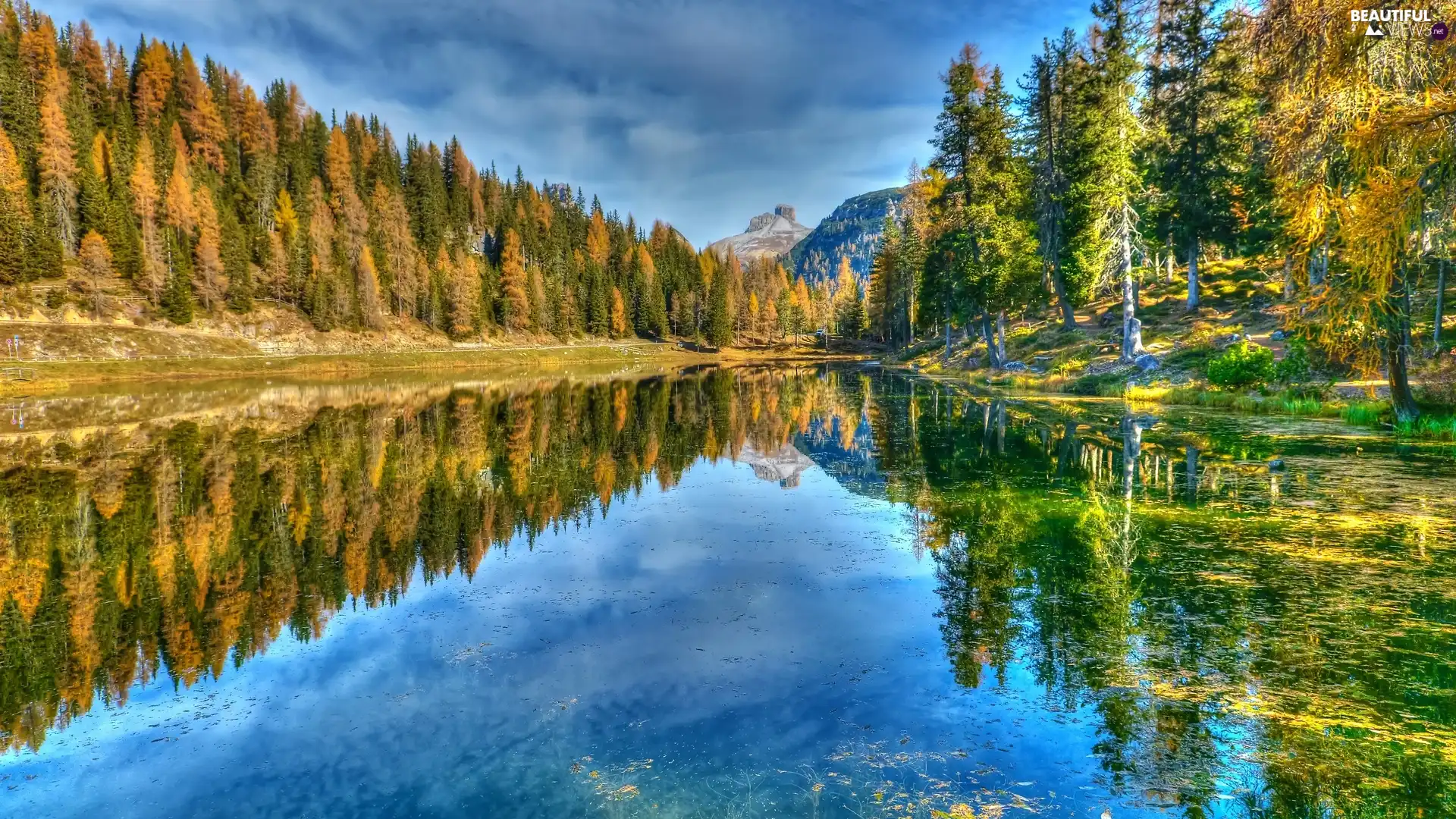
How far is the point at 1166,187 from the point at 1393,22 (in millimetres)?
30109

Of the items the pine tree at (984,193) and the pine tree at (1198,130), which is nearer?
the pine tree at (1198,130)

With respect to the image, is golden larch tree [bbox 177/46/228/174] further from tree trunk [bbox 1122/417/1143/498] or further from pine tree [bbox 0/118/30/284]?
tree trunk [bbox 1122/417/1143/498]

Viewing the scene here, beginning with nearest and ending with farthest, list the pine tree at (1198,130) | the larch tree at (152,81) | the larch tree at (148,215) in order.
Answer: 1. the pine tree at (1198,130)
2. the larch tree at (148,215)
3. the larch tree at (152,81)

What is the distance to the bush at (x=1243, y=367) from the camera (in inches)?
995

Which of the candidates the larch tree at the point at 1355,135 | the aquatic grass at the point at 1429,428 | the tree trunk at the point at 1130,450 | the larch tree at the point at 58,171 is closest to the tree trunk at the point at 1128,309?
the tree trunk at the point at 1130,450

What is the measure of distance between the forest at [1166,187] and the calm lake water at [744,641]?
4.87 m

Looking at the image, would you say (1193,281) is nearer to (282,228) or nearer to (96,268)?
(96,268)

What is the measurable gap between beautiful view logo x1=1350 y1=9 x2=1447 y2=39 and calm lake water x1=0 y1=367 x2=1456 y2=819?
7648mm

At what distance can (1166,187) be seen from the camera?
38.1m

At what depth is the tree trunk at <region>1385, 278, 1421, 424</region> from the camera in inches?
655

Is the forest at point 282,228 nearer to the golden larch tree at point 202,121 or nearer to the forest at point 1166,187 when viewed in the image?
the golden larch tree at point 202,121

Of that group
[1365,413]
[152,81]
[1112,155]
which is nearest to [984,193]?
[1112,155]

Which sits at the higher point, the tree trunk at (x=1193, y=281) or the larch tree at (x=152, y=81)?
the larch tree at (x=152, y=81)

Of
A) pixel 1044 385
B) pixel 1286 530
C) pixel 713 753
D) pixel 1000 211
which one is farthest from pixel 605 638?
pixel 1000 211
